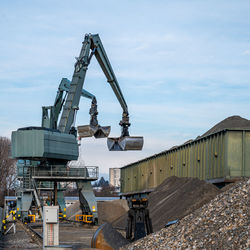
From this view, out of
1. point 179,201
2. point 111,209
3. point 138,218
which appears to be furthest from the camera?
point 111,209

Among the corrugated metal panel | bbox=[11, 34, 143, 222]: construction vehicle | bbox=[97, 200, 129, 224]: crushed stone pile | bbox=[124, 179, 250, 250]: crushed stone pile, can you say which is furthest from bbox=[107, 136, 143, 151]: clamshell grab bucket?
bbox=[124, 179, 250, 250]: crushed stone pile

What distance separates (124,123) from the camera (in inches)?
1283

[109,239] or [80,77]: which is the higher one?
[80,77]

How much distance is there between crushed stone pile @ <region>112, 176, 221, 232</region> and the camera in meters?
20.3

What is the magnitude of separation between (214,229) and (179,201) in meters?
11.5

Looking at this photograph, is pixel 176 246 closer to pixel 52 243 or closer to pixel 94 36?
pixel 52 243

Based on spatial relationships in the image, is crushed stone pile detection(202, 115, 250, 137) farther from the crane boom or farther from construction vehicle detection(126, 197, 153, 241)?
construction vehicle detection(126, 197, 153, 241)

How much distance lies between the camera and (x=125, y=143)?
31.2 m

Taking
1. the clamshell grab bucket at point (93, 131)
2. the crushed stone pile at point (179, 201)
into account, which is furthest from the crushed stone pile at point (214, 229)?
the clamshell grab bucket at point (93, 131)

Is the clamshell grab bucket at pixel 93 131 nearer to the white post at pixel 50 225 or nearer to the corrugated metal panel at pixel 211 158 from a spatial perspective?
the corrugated metal panel at pixel 211 158

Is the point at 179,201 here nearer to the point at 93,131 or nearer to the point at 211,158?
the point at 211,158

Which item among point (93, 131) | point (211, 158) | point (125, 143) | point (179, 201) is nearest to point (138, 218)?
point (179, 201)

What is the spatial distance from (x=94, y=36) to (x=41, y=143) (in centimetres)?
839

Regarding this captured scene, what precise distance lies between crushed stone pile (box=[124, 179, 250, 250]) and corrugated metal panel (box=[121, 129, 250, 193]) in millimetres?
10420
